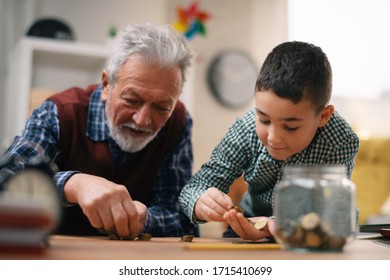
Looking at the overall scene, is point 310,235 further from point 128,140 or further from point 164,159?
point 164,159

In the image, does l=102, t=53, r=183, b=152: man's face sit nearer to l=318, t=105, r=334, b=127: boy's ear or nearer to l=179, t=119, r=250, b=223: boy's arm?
l=179, t=119, r=250, b=223: boy's arm

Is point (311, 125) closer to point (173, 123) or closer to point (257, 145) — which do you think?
point (257, 145)

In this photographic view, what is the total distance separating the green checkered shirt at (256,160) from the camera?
123cm

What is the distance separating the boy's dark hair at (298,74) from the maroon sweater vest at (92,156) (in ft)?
1.67

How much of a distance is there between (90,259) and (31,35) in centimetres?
263

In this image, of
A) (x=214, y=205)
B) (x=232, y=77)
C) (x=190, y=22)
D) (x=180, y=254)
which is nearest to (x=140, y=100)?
(x=214, y=205)

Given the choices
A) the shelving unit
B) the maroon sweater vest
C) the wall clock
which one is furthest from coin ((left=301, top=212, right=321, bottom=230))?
the wall clock

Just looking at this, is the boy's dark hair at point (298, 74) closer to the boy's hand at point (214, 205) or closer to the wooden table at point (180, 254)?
the boy's hand at point (214, 205)

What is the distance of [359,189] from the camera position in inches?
145

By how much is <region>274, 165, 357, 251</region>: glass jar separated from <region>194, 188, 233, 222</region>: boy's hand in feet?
1.02

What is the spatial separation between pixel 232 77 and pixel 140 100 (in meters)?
3.41

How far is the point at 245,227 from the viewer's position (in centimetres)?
100

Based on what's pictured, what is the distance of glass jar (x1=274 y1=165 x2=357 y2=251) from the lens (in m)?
0.69
